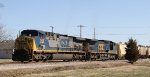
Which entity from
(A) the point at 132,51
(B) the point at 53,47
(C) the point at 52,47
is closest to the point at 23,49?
(C) the point at 52,47

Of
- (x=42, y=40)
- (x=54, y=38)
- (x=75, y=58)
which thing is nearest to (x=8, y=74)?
(x=42, y=40)

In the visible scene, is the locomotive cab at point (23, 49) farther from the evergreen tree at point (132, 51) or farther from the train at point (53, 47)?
the evergreen tree at point (132, 51)

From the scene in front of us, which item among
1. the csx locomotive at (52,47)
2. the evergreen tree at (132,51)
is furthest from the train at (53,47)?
the evergreen tree at (132,51)

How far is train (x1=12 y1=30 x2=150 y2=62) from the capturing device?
39.5 meters

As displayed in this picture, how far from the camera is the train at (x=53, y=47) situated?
39531mm

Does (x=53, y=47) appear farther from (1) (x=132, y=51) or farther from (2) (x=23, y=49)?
(1) (x=132, y=51)

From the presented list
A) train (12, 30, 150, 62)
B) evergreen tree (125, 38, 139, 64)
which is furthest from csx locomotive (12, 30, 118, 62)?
evergreen tree (125, 38, 139, 64)

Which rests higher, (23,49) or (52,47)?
(52,47)

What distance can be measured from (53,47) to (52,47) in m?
0.25

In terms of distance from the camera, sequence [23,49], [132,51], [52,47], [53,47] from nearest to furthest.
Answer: [23,49]
[52,47]
[53,47]
[132,51]

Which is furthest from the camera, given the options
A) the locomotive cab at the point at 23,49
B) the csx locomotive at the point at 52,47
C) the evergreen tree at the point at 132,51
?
the evergreen tree at the point at 132,51

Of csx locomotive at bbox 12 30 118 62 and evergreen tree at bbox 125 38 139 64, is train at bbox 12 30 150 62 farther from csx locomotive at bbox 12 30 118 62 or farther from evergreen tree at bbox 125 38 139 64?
evergreen tree at bbox 125 38 139 64

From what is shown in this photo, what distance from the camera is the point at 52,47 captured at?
144 feet

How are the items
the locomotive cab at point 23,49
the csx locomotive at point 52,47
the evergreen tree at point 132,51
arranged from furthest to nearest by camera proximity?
the evergreen tree at point 132,51 → the csx locomotive at point 52,47 → the locomotive cab at point 23,49
